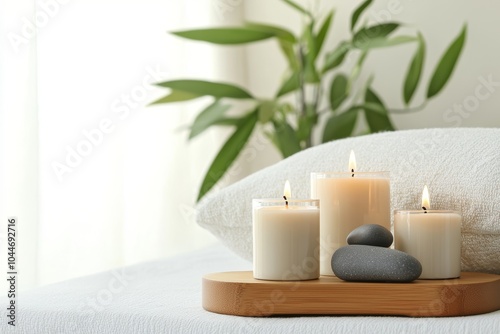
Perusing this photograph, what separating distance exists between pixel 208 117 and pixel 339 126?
37cm

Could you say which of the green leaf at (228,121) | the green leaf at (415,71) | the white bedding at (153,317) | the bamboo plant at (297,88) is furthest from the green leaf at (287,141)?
the white bedding at (153,317)

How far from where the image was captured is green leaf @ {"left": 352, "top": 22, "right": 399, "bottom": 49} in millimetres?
1975

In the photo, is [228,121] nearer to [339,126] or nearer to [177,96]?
[177,96]

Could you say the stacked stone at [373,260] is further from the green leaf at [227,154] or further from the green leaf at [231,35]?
the green leaf at [231,35]

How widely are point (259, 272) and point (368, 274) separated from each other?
11 centimetres

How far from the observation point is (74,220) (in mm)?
1680

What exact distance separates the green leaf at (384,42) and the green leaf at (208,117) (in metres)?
0.39

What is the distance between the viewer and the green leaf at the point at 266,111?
6.18ft

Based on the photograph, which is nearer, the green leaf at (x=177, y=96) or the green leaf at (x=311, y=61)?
the green leaf at (x=177, y=96)

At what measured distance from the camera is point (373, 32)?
198cm

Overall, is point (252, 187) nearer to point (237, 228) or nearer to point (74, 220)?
point (237, 228)

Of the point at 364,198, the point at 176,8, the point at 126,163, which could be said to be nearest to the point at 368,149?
the point at 364,198

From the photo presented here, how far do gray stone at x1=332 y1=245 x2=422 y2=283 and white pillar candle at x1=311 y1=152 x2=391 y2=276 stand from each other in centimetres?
6

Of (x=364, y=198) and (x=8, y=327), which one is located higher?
(x=364, y=198)
